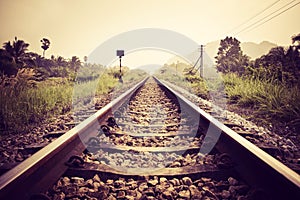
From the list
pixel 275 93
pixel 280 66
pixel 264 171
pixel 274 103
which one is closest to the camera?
pixel 264 171

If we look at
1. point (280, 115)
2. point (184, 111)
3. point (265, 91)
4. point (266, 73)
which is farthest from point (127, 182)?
point (266, 73)

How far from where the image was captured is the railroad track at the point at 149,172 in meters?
1.45

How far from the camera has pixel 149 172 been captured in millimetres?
1832

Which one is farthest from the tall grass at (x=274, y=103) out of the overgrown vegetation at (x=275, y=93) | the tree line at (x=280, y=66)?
the tree line at (x=280, y=66)

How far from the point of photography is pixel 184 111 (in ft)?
13.7

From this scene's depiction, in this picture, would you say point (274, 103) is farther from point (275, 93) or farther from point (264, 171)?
point (264, 171)

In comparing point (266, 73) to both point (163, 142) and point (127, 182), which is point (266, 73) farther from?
point (127, 182)

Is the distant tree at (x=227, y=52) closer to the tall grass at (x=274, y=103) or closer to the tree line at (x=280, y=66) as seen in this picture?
the tree line at (x=280, y=66)

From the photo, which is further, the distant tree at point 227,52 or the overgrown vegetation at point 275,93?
the distant tree at point 227,52

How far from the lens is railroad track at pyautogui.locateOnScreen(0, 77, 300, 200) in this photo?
4.75 ft

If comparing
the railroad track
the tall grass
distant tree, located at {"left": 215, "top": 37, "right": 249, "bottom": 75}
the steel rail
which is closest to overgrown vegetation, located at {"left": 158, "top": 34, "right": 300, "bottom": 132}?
the tall grass

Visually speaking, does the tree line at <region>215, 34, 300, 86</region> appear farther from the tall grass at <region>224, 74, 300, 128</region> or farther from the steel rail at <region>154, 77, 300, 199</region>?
the steel rail at <region>154, 77, 300, 199</region>

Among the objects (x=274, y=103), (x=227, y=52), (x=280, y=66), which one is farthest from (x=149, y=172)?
(x=227, y=52)

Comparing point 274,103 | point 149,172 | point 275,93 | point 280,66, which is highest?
point 280,66
